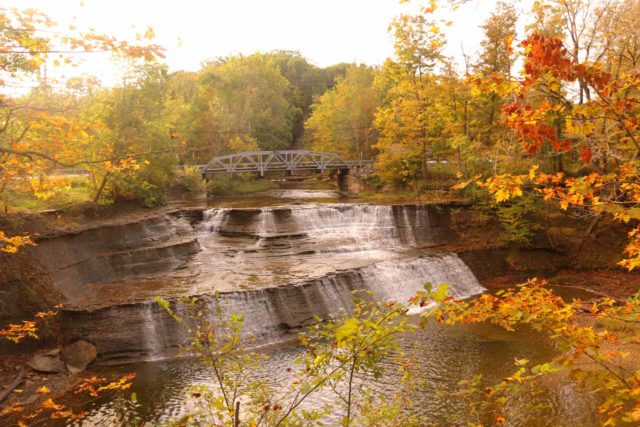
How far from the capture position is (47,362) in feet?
31.0

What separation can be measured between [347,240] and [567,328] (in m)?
14.4

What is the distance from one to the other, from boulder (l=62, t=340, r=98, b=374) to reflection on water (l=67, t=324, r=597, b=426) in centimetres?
87

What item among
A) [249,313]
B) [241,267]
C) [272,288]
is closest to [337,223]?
[241,267]

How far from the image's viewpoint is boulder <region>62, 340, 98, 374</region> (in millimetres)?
9577

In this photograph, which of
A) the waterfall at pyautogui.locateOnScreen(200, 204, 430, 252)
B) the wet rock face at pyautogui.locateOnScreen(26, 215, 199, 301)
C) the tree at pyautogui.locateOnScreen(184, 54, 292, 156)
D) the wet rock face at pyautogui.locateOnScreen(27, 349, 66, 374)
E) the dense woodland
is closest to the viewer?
the dense woodland

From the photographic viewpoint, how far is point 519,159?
55.5 ft

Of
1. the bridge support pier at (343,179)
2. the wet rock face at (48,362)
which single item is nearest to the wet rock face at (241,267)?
the wet rock face at (48,362)

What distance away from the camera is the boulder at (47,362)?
927 cm

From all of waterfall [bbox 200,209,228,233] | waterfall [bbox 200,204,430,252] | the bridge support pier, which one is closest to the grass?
waterfall [bbox 200,209,228,233]

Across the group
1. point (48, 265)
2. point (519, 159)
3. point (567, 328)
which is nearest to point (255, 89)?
point (519, 159)

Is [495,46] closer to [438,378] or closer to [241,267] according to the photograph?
[241,267]

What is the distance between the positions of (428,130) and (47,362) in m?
17.1

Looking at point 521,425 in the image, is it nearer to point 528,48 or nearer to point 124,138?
point 528,48

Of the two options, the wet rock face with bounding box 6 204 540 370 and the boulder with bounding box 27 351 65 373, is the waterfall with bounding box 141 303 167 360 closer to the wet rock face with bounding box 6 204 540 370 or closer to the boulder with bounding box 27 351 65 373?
the wet rock face with bounding box 6 204 540 370
